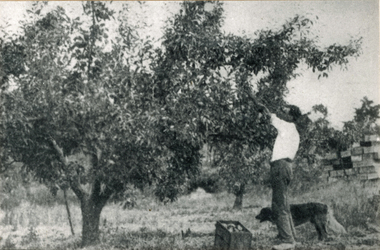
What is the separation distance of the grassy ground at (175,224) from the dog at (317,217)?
18cm

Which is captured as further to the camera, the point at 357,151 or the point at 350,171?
the point at 350,171

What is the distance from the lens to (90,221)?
7070mm

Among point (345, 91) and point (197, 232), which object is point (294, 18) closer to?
point (345, 91)

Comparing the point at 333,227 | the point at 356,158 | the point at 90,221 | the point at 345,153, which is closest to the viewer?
the point at 333,227

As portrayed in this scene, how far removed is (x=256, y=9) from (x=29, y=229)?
5.81 meters

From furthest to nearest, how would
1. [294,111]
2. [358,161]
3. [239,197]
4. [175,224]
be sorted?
[358,161]
[239,197]
[175,224]
[294,111]

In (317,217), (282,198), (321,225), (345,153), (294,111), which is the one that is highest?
(294,111)

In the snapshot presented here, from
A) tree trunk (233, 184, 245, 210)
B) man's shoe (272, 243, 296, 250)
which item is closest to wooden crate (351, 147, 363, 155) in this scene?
tree trunk (233, 184, 245, 210)

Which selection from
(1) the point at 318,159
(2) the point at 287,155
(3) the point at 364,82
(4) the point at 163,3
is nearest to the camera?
(2) the point at 287,155

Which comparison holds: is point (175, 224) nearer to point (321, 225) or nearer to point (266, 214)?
point (266, 214)

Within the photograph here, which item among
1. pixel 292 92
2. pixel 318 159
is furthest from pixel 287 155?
pixel 318 159

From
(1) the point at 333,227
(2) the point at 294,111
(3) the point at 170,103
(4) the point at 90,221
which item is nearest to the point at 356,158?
(1) the point at 333,227

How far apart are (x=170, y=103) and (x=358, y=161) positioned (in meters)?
5.33

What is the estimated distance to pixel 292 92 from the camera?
7.55m
